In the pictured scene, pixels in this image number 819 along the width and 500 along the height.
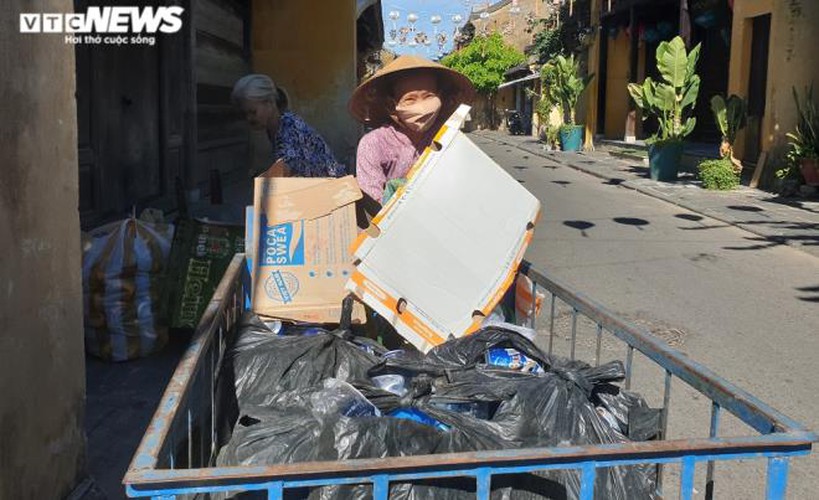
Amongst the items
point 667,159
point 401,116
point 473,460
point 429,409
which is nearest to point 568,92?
point 667,159

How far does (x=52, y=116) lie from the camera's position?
2816 mm

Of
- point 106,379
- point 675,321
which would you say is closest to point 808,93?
point 675,321

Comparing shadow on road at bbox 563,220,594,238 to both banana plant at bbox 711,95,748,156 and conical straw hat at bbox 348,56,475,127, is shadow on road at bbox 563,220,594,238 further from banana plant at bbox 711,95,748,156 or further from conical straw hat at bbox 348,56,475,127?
conical straw hat at bbox 348,56,475,127

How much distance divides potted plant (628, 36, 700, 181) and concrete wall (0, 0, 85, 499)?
52.1ft

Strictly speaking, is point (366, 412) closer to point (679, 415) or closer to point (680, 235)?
point (679, 415)

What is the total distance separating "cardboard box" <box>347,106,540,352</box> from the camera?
2.74 m

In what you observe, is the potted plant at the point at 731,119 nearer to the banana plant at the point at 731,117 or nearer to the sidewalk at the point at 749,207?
the banana plant at the point at 731,117

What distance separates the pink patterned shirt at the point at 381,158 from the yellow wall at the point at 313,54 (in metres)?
7.34

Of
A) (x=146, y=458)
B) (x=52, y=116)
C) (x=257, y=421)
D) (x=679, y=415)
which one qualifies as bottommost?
(x=679, y=415)

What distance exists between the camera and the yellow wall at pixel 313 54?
11.2m

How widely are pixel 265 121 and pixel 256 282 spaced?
1.60 metres

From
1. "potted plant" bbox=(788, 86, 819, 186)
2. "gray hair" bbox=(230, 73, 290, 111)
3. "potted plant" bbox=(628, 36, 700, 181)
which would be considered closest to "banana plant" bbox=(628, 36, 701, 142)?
"potted plant" bbox=(628, 36, 700, 181)

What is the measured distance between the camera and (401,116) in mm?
3707

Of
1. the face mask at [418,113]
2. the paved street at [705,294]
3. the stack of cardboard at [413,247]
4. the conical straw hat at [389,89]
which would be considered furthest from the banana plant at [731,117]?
the stack of cardboard at [413,247]
